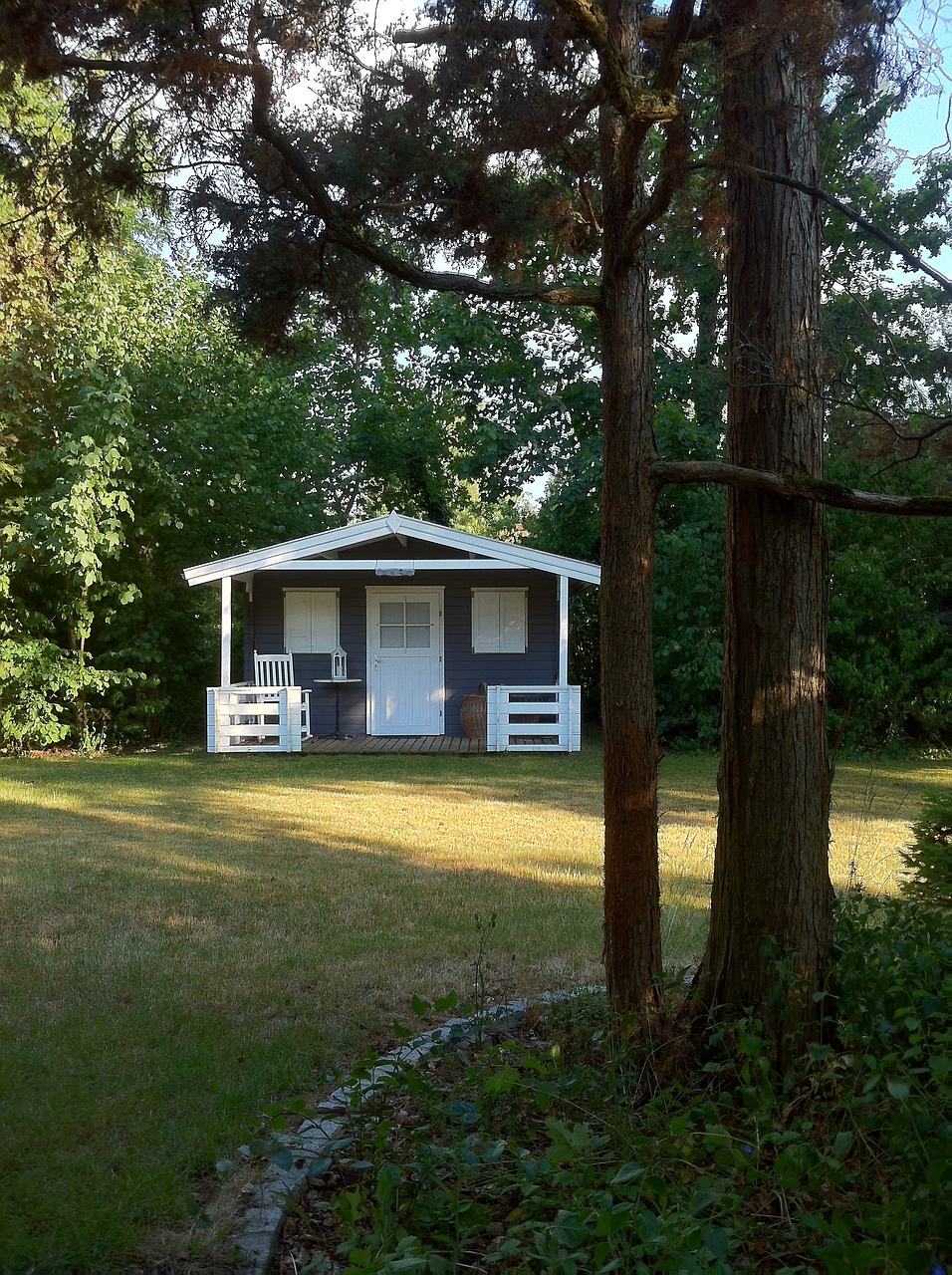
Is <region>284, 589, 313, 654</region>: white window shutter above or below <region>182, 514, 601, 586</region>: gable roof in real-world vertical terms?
below

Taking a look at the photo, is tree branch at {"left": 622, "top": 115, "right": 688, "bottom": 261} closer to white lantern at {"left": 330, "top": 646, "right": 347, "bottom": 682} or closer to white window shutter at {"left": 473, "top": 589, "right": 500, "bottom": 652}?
white window shutter at {"left": 473, "top": 589, "right": 500, "bottom": 652}

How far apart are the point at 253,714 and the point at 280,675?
162 centimetres

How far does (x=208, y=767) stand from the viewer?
13.9 meters

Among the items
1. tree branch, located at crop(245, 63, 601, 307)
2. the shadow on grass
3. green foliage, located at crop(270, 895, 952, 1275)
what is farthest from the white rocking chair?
green foliage, located at crop(270, 895, 952, 1275)

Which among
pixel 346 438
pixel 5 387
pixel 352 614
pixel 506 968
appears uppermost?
pixel 346 438

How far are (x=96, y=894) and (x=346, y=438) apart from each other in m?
19.0

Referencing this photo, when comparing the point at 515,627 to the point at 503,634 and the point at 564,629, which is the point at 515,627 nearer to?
the point at 503,634

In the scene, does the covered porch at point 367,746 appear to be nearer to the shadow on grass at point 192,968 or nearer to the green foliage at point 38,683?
the green foliage at point 38,683

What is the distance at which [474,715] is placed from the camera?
55.9 ft

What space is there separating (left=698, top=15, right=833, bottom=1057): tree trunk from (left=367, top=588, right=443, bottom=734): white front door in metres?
14.0

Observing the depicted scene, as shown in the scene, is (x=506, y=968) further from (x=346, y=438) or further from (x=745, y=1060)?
(x=346, y=438)

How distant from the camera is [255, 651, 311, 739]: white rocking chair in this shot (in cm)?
1680

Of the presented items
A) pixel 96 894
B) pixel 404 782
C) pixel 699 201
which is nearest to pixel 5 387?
pixel 404 782

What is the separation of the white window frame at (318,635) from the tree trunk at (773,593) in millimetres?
14234
